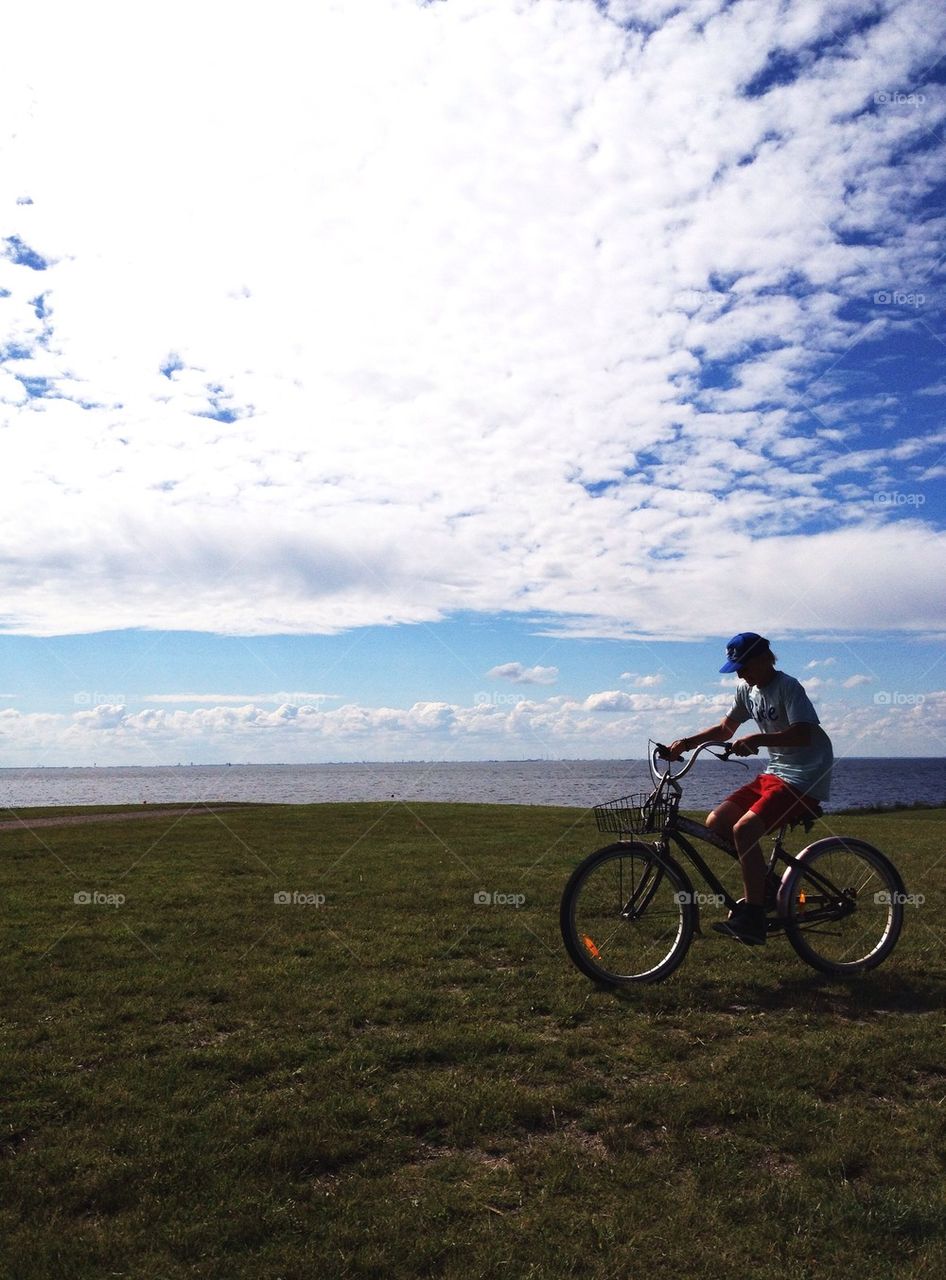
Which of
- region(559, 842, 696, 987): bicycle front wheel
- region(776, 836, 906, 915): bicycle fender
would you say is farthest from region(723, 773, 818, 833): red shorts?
region(559, 842, 696, 987): bicycle front wheel

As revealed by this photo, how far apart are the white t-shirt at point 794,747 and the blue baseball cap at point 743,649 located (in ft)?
1.09

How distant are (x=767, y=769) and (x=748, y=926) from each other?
152cm

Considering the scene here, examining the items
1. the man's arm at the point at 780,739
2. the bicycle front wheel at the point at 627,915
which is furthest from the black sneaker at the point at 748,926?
the man's arm at the point at 780,739

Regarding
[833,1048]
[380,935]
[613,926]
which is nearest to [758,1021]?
[833,1048]

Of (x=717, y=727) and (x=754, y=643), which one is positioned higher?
(x=754, y=643)

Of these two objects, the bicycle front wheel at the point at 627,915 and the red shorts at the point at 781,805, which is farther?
the red shorts at the point at 781,805

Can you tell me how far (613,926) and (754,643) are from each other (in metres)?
2.97

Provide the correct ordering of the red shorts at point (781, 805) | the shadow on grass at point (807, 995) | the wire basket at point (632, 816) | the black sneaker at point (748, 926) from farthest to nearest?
the wire basket at point (632, 816) < the red shorts at point (781, 805) < the black sneaker at point (748, 926) < the shadow on grass at point (807, 995)

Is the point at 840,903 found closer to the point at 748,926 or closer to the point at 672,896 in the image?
the point at 748,926

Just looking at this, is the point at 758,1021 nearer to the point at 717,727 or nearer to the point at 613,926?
the point at 613,926

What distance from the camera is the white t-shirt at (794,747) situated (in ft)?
26.1

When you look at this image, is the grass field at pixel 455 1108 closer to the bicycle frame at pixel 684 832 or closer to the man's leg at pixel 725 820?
the bicycle frame at pixel 684 832

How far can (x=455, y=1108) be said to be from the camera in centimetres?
513

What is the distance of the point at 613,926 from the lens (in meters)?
7.73
